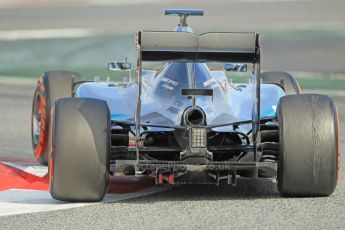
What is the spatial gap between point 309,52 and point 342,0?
11184mm

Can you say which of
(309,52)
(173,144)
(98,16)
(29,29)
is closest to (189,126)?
(173,144)

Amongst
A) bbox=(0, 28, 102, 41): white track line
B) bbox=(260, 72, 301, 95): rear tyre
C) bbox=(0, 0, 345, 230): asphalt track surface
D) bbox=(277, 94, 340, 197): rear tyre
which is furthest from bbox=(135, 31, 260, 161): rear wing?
bbox=(0, 28, 102, 41): white track line

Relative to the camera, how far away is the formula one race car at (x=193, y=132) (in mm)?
8844

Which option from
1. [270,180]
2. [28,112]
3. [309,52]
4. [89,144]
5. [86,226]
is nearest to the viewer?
[86,226]

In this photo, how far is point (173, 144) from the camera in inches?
370

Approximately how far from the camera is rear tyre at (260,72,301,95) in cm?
1178

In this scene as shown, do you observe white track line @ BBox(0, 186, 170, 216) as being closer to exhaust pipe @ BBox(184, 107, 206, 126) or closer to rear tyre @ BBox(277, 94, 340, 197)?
exhaust pipe @ BBox(184, 107, 206, 126)

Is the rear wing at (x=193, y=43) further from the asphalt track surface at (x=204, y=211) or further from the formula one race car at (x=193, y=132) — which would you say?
the asphalt track surface at (x=204, y=211)

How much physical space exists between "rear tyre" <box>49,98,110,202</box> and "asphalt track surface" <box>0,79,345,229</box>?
170mm

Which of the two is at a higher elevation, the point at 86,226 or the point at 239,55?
the point at 239,55

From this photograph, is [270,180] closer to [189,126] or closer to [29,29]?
[189,126]

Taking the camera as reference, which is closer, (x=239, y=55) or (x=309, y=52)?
(x=239, y=55)

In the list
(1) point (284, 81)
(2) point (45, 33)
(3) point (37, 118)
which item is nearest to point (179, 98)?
(1) point (284, 81)

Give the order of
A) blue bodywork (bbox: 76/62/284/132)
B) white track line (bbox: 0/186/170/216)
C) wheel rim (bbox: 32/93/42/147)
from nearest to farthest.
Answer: white track line (bbox: 0/186/170/216), blue bodywork (bbox: 76/62/284/132), wheel rim (bbox: 32/93/42/147)
